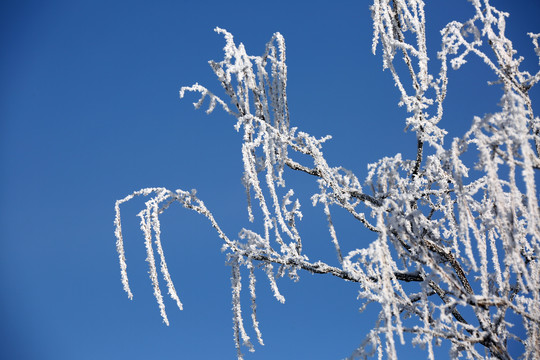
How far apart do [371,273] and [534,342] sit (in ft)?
4.06

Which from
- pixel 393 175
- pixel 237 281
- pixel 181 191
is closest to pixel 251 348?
pixel 237 281

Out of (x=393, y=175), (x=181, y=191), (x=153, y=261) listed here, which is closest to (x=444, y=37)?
(x=393, y=175)

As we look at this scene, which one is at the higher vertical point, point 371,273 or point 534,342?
point 371,273

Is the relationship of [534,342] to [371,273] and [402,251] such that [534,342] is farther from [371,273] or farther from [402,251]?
[371,273]

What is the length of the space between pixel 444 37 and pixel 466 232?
1.84 m

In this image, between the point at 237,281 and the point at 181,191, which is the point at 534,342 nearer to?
the point at 237,281

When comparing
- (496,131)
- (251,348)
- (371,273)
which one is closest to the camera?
(496,131)

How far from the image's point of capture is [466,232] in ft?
6.79

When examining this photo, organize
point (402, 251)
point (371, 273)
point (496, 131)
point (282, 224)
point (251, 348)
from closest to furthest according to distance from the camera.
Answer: point (496, 131) → point (402, 251) → point (282, 224) → point (251, 348) → point (371, 273)

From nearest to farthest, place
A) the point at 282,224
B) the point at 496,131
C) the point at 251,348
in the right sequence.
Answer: the point at 496,131 → the point at 282,224 → the point at 251,348

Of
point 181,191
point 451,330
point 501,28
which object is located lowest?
point 451,330

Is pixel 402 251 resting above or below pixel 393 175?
below

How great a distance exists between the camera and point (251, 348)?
3.04 m

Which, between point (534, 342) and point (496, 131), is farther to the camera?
point (534, 342)
